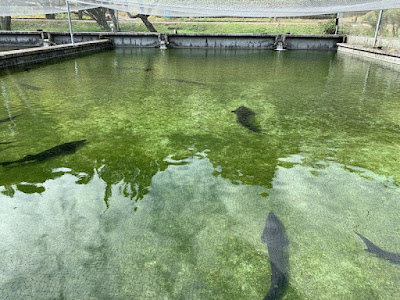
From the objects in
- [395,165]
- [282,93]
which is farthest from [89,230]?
[282,93]

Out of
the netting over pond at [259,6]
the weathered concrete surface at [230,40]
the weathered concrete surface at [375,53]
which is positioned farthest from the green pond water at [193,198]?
the weathered concrete surface at [230,40]

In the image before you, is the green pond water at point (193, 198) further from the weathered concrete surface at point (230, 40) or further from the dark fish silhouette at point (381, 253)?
the weathered concrete surface at point (230, 40)

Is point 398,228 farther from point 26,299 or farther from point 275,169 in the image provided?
point 26,299

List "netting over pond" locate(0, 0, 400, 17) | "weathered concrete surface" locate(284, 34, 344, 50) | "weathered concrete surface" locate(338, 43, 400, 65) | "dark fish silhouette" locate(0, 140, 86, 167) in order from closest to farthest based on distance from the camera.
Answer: "dark fish silhouette" locate(0, 140, 86, 167) < "netting over pond" locate(0, 0, 400, 17) < "weathered concrete surface" locate(338, 43, 400, 65) < "weathered concrete surface" locate(284, 34, 344, 50)

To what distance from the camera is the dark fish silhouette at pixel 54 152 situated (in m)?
2.95

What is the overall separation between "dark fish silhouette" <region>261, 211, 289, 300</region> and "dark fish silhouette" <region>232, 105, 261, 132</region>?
1974 mm

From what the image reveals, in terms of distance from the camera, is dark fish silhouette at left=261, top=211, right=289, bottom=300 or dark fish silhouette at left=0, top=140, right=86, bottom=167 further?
dark fish silhouette at left=0, top=140, right=86, bottom=167

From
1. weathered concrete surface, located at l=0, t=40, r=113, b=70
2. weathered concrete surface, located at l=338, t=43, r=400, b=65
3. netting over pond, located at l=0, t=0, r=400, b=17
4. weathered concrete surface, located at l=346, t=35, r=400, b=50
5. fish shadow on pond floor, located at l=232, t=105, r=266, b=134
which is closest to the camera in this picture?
fish shadow on pond floor, located at l=232, t=105, r=266, b=134

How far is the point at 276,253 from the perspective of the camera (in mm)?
1854

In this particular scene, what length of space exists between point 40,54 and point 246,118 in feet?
27.0

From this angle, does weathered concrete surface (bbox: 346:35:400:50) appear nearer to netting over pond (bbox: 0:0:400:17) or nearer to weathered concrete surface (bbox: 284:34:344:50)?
weathered concrete surface (bbox: 284:34:344:50)

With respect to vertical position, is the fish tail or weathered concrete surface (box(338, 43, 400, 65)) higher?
weathered concrete surface (box(338, 43, 400, 65))

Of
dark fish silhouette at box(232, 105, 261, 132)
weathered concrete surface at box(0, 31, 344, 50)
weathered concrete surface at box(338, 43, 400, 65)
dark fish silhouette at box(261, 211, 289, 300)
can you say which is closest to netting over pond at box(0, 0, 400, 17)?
weathered concrete surface at box(338, 43, 400, 65)

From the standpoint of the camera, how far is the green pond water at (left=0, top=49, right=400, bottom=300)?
1668mm
